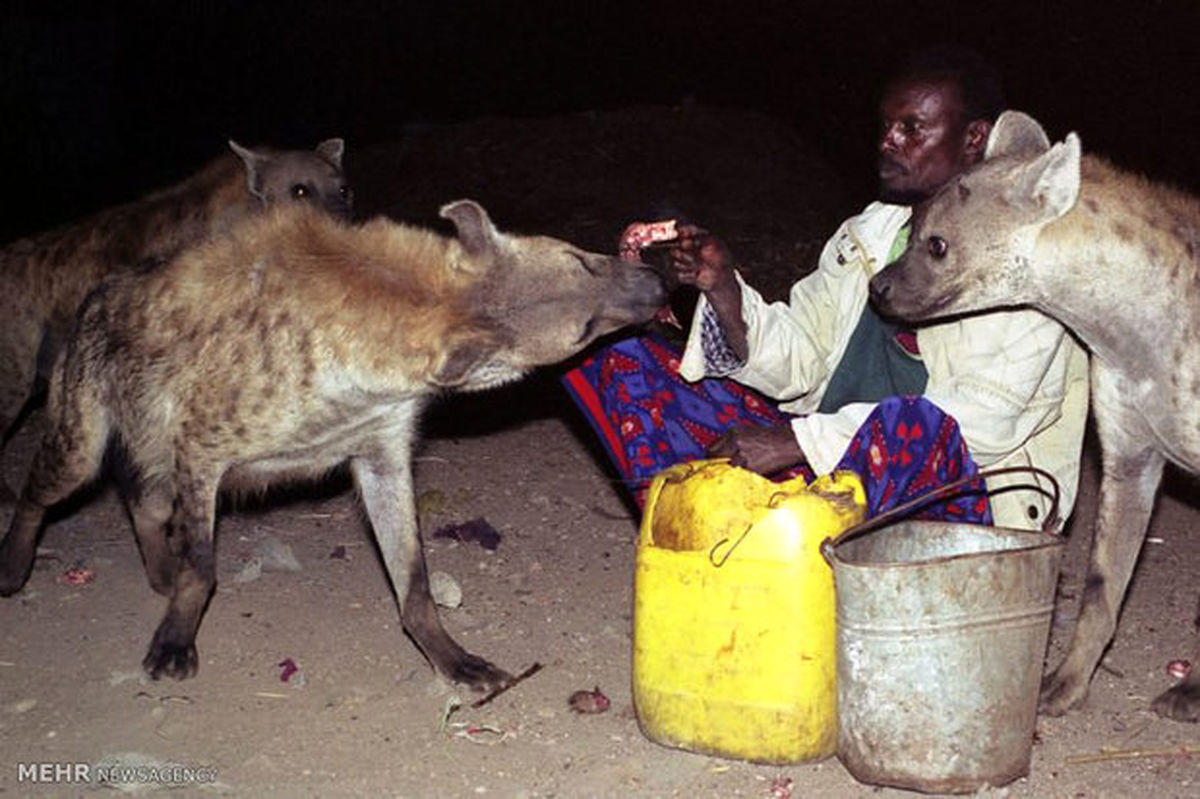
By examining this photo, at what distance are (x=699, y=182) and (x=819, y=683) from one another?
21.3 feet

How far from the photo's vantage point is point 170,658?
3.10 m

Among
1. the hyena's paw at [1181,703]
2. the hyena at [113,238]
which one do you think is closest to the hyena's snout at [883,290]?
the hyena's paw at [1181,703]

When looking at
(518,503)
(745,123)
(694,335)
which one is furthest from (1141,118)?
(694,335)

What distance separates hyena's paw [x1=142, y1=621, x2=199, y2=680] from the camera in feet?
10.1

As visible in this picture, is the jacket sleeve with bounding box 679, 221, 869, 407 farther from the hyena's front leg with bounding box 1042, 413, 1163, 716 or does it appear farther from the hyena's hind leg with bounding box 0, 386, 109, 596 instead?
the hyena's hind leg with bounding box 0, 386, 109, 596

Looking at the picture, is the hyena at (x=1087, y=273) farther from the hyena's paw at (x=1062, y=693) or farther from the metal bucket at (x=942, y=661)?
the metal bucket at (x=942, y=661)

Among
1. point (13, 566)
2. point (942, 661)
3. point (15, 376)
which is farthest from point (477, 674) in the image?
point (15, 376)

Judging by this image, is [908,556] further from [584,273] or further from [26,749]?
[26,749]

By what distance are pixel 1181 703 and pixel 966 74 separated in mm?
1358

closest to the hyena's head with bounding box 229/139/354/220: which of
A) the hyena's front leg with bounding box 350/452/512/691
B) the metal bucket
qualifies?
the hyena's front leg with bounding box 350/452/512/691

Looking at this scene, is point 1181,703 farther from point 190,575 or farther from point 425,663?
point 190,575

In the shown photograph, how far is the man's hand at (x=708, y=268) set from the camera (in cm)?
297

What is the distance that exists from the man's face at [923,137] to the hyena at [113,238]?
A: 6.48ft

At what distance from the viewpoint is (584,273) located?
117 inches
